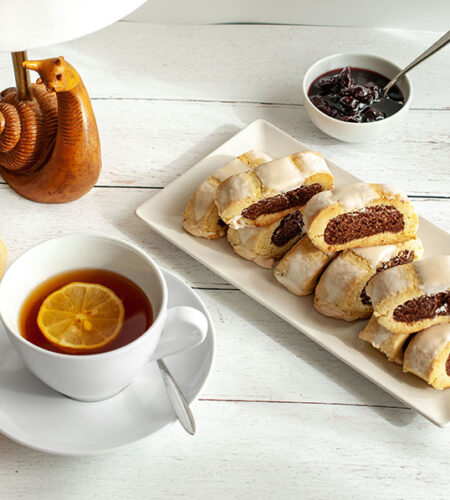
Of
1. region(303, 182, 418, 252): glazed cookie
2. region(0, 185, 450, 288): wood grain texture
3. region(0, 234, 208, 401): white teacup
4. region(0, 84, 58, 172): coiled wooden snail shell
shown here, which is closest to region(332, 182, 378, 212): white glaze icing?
region(303, 182, 418, 252): glazed cookie

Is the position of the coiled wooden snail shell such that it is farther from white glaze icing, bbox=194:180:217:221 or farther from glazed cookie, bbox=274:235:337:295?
glazed cookie, bbox=274:235:337:295

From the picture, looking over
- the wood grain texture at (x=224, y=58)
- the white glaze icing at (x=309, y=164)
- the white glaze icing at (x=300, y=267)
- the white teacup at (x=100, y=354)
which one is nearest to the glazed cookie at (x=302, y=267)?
the white glaze icing at (x=300, y=267)

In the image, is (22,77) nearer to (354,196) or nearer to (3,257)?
(3,257)

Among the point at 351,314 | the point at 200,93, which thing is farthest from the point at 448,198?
the point at 200,93

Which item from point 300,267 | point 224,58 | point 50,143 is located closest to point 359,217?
point 300,267

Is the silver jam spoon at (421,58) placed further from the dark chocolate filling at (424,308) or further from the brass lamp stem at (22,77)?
the brass lamp stem at (22,77)
